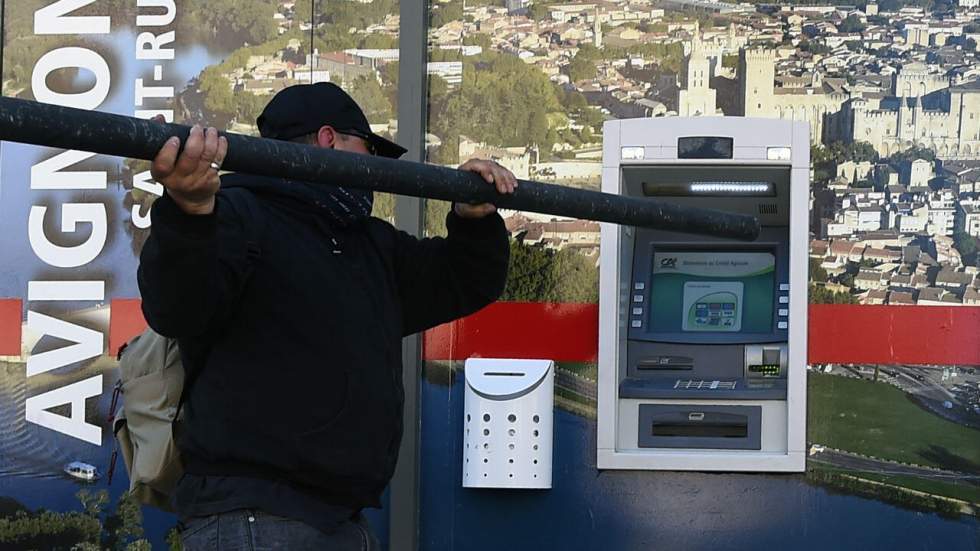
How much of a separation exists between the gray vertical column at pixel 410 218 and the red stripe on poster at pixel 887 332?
152 centimetres

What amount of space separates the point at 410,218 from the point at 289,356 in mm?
2770

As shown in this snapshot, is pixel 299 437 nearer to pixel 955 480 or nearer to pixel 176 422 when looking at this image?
pixel 176 422

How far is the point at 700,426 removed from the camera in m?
5.50

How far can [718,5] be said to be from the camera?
5734 millimetres

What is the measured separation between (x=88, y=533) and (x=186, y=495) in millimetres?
3066

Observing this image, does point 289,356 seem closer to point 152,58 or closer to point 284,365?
point 284,365

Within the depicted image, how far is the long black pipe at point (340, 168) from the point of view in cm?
213

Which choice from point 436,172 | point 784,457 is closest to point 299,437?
point 436,172

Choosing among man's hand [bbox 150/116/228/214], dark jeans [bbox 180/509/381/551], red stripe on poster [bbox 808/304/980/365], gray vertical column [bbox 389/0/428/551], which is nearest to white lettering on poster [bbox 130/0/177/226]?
gray vertical column [bbox 389/0/428/551]

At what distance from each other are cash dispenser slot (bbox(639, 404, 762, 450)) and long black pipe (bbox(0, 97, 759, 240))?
2.15 m

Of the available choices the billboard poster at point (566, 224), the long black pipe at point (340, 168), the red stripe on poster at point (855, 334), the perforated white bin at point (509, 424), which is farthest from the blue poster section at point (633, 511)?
the long black pipe at point (340, 168)

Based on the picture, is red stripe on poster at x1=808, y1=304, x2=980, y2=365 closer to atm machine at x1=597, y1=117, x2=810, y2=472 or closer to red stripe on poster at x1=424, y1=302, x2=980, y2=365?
red stripe on poster at x1=424, y1=302, x2=980, y2=365

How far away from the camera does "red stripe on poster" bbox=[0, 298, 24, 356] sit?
594cm

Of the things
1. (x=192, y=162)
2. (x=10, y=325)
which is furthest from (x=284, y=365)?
(x=10, y=325)
